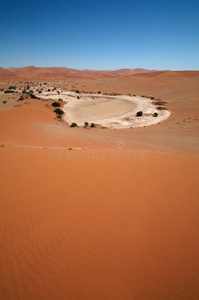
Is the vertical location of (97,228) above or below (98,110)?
below

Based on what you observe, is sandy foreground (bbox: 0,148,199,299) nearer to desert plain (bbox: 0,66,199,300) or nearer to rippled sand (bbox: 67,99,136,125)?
desert plain (bbox: 0,66,199,300)

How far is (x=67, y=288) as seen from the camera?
2.38 meters

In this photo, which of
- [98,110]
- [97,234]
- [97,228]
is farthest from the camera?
[98,110]

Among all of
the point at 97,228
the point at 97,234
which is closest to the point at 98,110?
the point at 97,228

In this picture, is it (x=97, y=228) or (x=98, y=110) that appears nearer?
(x=97, y=228)

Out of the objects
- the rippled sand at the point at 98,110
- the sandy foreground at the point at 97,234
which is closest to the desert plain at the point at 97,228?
the sandy foreground at the point at 97,234

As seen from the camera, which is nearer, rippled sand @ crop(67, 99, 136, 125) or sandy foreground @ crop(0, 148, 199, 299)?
sandy foreground @ crop(0, 148, 199, 299)

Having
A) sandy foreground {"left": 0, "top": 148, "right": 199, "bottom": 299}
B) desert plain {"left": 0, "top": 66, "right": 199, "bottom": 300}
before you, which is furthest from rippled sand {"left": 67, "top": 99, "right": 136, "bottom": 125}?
sandy foreground {"left": 0, "top": 148, "right": 199, "bottom": 299}

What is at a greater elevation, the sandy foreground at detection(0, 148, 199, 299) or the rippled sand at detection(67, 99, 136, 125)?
the rippled sand at detection(67, 99, 136, 125)

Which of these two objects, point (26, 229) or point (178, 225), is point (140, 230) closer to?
point (178, 225)

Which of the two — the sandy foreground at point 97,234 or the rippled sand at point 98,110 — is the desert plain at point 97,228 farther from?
the rippled sand at point 98,110

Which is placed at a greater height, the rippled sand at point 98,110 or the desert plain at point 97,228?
the rippled sand at point 98,110

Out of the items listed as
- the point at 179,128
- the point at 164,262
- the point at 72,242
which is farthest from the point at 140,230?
the point at 179,128

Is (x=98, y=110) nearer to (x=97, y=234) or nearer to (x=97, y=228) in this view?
(x=97, y=228)
